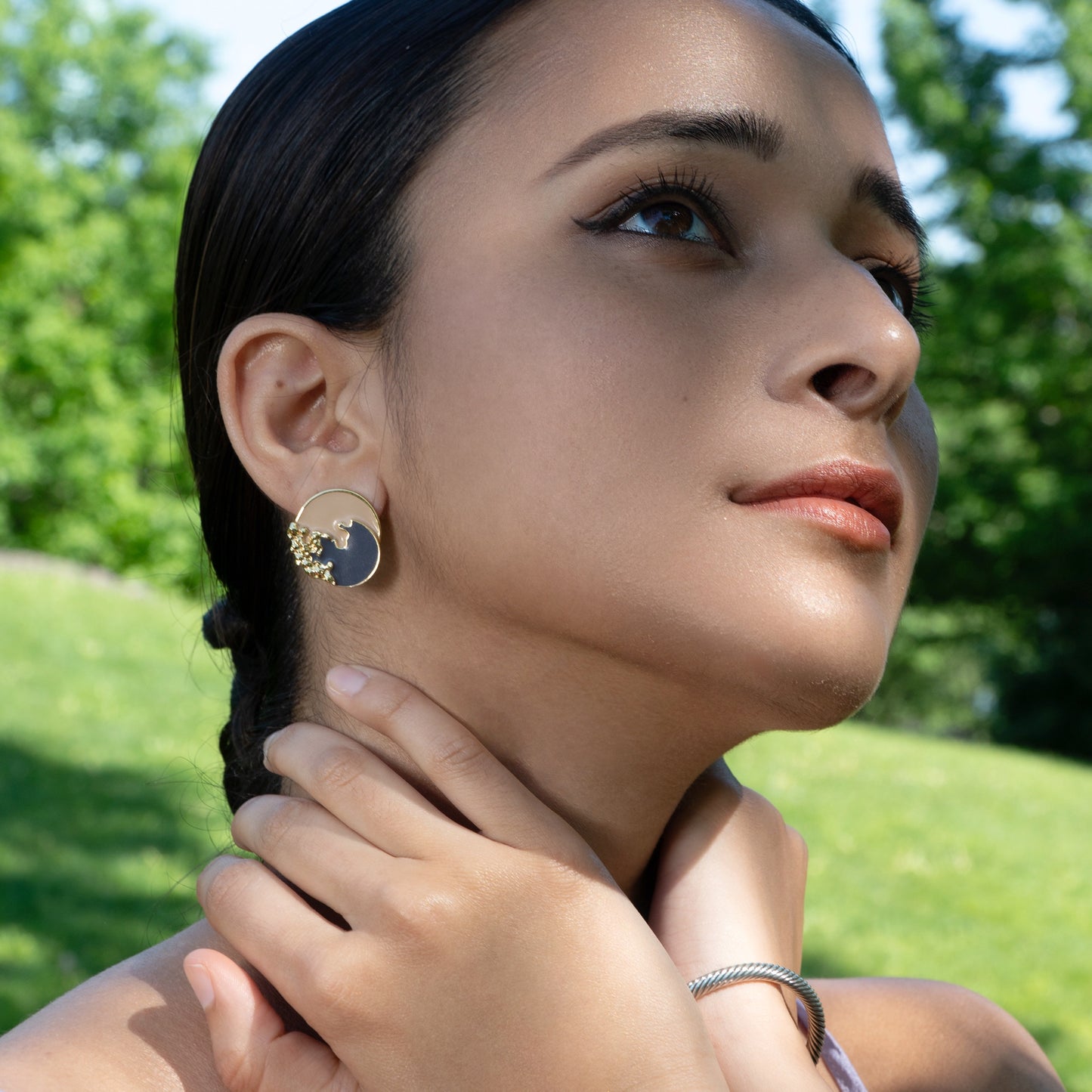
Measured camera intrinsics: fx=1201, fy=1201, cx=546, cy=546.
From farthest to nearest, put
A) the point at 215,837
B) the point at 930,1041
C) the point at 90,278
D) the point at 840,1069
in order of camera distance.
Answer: the point at 90,278 < the point at 215,837 < the point at 930,1041 < the point at 840,1069

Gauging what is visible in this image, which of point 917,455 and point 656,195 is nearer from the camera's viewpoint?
point 656,195

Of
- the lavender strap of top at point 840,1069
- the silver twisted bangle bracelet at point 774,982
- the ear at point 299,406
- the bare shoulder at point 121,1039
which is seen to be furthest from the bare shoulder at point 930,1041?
the ear at point 299,406

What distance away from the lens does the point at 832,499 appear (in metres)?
1.60

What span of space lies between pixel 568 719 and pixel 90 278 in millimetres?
28607

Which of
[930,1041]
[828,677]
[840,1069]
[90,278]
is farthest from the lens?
[90,278]

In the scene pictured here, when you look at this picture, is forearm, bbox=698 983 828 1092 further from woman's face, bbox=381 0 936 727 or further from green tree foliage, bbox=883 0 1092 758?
green tree foliage, bbox=883 0 1092 758

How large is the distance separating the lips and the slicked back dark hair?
647 mm

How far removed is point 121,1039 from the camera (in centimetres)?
162

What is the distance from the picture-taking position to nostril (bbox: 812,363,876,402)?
1645 millimetres

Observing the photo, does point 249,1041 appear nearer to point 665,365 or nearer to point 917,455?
point 665,365

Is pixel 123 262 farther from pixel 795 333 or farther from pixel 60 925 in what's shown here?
pixel 795 333

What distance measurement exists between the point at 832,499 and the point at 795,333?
0.23 metres

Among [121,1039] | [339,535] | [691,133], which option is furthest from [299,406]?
[121,1039]

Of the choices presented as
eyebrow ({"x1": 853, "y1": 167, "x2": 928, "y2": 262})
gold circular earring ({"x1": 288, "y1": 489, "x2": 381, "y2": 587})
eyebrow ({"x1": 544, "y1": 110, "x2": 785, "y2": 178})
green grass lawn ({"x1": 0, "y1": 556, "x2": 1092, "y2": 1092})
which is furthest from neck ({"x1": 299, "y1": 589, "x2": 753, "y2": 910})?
green grass lawn ({"x1": 0, "y1": 556, "x2": 1092, "y2": 1092})
